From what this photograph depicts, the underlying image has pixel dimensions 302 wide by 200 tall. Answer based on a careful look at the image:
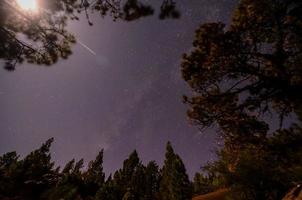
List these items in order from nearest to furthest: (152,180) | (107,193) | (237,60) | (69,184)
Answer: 1. (237,60)
2. (107,193)
3. (69,184)
4. (152,180)

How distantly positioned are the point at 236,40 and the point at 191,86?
298cm

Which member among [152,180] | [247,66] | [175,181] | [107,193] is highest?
[152,180]

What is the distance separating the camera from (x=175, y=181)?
4450cm

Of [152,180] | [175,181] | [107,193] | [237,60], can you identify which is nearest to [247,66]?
[237,60]

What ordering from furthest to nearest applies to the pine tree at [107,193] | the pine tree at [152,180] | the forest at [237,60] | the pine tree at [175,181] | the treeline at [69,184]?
the pine tree at [152,180] → the pine tree at [175,181] → the treeline at [69,184] → the pine tree at [107,193] → the forest at [237,60]

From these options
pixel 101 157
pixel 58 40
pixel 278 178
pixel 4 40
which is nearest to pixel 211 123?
→ pixel 58 40

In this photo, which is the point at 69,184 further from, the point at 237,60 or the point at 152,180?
the point at 237,60

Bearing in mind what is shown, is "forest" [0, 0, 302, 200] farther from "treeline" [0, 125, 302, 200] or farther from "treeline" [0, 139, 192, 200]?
"treeline" [0, 139, 192, 200]

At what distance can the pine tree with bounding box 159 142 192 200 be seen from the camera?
42625 millimetres

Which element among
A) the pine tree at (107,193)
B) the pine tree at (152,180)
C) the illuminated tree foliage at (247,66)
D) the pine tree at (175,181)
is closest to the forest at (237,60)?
the illuminated tree foliage at (247,66)

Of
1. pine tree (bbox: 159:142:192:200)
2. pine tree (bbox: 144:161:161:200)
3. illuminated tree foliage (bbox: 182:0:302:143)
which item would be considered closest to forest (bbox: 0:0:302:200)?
Answer: illuminated tree foliage (bbox: 182:0:302:143)

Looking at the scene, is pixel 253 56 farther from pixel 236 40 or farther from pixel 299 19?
pixel 299 19

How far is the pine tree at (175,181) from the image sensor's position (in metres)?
42.6

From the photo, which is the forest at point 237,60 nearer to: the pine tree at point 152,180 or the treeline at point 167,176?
the treeline at point 167,176
